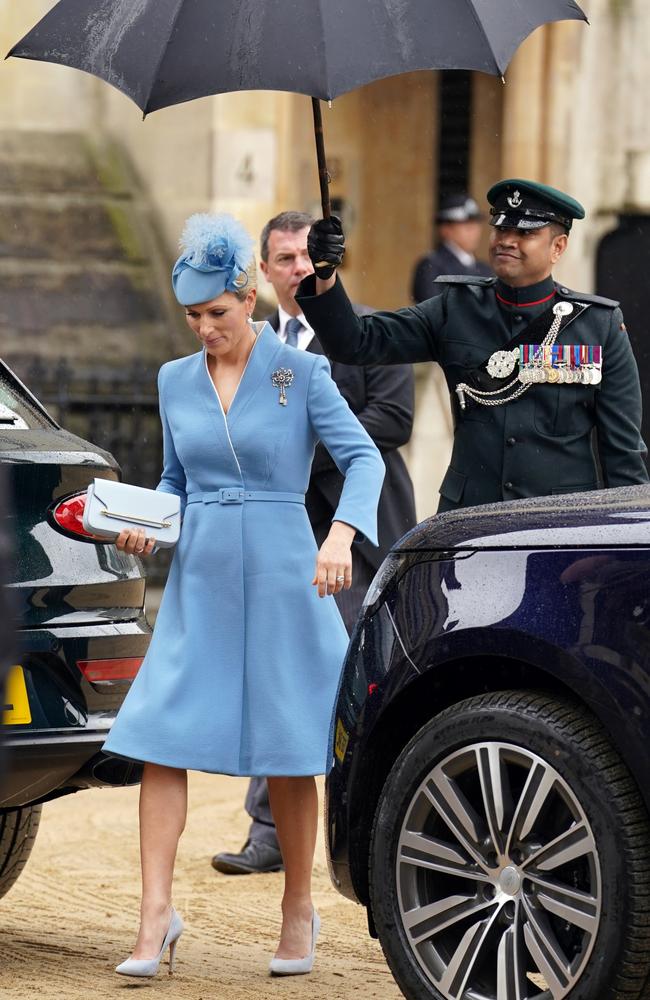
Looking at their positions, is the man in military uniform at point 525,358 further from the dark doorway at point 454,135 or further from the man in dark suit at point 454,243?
the dark doorway at point 454,135

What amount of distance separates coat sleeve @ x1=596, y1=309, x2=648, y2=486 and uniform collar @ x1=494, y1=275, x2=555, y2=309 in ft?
0.61

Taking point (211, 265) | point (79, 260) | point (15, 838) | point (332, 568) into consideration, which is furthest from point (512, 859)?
point (79, 260)

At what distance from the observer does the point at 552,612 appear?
4.37 meters

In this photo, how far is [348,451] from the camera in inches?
214

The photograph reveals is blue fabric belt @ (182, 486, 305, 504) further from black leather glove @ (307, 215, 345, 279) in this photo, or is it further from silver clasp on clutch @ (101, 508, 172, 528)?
black leather glove @ (307, 215, 345, 279)

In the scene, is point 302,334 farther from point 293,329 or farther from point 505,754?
point 505,754

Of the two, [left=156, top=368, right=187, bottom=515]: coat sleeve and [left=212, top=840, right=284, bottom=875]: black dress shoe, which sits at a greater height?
[left=156, top=368, right=187, bottom=515]: coat sleeve

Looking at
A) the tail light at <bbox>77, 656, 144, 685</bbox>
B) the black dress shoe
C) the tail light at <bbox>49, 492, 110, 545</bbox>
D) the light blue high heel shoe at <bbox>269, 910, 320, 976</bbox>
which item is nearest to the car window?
the tail light at <bbox>49, 492, 110, 545</bbox>

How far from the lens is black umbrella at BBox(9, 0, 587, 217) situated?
17.4 feet

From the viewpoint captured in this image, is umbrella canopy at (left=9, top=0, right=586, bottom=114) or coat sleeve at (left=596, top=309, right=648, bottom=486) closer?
umbrella canopy at (left=9, top=0, right=586, bottom=114)

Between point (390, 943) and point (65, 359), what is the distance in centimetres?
973

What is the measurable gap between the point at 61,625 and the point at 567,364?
144cm

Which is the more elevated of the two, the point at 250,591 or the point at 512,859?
the point at 250,591

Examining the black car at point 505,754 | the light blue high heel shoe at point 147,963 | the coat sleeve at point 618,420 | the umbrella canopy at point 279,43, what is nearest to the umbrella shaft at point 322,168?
the umbrella canopy at point 279,43
